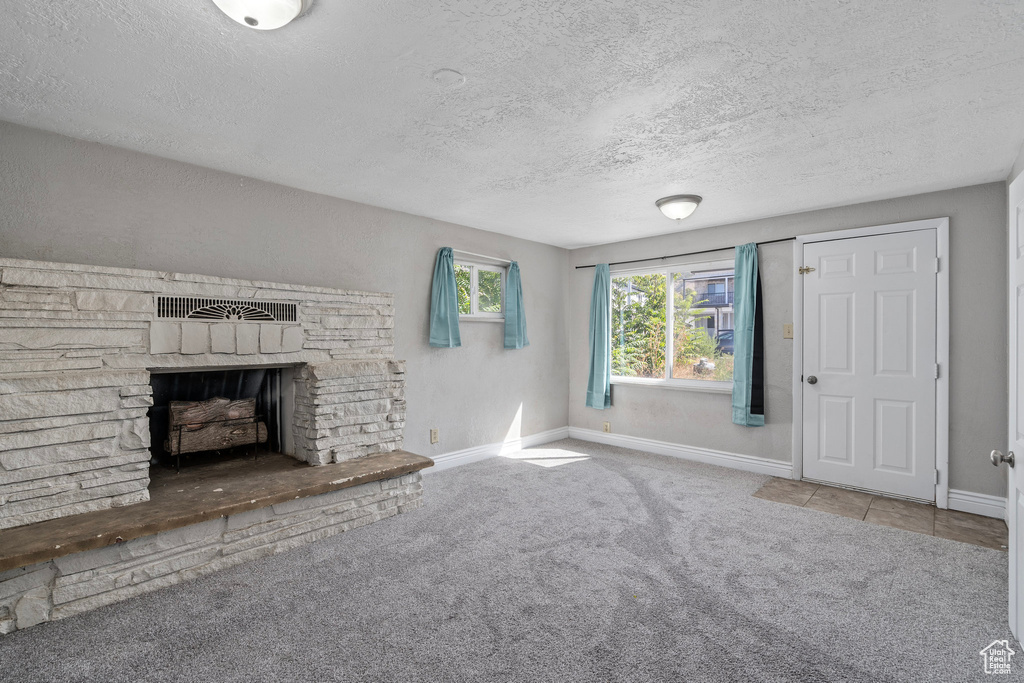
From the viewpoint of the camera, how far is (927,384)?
3.54 m

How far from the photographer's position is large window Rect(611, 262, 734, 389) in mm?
4699

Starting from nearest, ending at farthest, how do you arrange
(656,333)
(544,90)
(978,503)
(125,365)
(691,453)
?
(544,90)
(125,365)
(978,503)
(691,453)
(656,333)

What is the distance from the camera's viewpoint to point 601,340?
5.32 meters

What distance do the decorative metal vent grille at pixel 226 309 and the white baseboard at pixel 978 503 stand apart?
463 centimetres

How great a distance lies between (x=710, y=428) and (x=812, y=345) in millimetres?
1154

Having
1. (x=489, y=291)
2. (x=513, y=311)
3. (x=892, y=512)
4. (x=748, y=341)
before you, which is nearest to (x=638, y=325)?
(x=748, y=341)

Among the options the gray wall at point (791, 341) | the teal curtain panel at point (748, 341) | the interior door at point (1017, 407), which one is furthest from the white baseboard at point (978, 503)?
the interior door at point (1017, 407)

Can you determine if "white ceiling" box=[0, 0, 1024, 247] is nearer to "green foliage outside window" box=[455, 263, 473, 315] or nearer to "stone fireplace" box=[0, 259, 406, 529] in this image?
"stone fireplace" box=[0, 259, 406, 529]

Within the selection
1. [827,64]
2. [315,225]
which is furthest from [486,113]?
[315,225]

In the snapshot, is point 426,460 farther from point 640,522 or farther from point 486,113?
point 486,113

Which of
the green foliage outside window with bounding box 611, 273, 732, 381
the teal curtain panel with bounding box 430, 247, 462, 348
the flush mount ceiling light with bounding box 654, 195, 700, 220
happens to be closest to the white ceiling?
the flush mount ceiling light with bounding box 654, 195, 700, 220

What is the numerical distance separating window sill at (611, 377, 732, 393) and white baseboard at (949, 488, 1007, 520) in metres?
1.67

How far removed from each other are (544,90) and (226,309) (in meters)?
2.16

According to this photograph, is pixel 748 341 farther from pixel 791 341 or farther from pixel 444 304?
pixel 444 304
